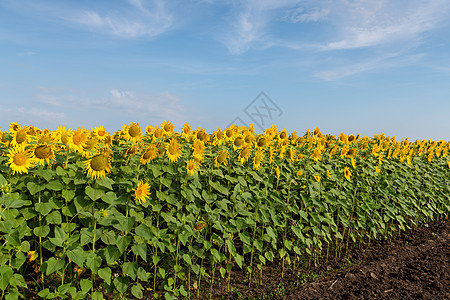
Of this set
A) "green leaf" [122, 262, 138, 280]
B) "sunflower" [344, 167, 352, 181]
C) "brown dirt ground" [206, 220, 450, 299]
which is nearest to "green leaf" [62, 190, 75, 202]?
"green leaf" [122, 262, 138, 280]

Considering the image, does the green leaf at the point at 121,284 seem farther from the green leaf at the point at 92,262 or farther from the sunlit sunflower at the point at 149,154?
the sunlit sunflower at the point at 149,154

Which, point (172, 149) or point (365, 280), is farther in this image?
point (365, 280)

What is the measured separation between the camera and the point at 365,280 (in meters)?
4.63

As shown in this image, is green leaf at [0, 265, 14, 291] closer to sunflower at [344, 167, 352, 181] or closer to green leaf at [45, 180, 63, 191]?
green leaf at [45, 180, 63, 191]

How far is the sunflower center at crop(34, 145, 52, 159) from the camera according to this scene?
11.3 ft

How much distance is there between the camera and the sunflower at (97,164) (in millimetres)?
3328

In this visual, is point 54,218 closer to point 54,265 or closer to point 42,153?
point 54,265

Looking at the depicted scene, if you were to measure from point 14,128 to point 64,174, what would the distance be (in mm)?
1641

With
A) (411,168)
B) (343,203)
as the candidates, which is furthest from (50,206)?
(411,168)

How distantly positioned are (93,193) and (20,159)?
2.54ft

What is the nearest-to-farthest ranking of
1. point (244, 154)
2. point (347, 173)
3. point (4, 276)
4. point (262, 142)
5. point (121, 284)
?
point (4, 276) → point (121, 284) → point (244, 154) → point (262, 142) → point (347, 173)

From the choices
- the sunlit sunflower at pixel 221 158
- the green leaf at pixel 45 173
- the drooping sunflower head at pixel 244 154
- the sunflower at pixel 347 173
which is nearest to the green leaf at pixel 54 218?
the green leaf at pixel 45 173

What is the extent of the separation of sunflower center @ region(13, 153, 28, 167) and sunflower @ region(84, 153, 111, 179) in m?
0.58

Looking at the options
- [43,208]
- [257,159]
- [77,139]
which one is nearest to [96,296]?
[43,208]
